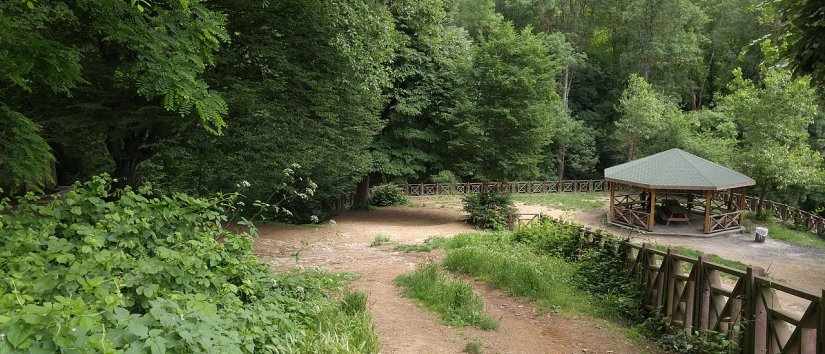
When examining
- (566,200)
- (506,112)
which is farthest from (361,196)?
(566,200)

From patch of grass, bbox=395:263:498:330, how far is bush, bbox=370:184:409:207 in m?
19.3

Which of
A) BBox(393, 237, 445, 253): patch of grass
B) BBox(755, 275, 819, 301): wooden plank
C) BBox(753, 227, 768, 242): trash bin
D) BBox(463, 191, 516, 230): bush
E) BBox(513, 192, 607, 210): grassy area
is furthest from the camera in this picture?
BBox(513, 192, 607, 210): grassy area

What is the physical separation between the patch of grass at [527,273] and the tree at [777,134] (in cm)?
1948

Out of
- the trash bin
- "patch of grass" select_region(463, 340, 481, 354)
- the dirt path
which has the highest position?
"patch of grass" select_region(463, 340, 481, 354)

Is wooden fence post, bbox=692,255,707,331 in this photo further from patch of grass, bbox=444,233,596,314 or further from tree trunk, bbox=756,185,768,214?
tree trunk, bbox=756,185,768,214

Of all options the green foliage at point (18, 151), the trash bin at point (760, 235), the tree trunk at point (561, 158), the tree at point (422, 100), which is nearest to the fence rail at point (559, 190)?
the trash bin at point (760, 235)

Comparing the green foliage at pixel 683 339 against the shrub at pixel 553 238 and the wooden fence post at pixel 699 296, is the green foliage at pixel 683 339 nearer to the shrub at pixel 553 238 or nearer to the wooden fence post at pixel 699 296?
the wooden fence post at pixel 699 296

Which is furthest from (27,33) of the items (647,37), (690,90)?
(690,90)

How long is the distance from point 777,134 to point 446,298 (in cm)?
2466

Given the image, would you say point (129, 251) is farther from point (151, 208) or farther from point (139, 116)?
point (139, 116)

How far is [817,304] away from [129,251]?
6.05m

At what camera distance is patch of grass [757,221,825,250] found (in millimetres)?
20703

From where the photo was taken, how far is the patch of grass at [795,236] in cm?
2070

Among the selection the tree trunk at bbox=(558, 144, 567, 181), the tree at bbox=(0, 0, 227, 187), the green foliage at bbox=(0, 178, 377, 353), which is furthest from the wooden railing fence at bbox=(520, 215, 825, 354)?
the tree trunk at bbox=(558, 144, 567, 181)
